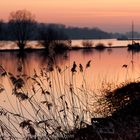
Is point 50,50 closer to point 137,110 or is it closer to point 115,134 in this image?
point 115,134

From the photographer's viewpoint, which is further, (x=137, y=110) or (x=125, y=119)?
A: (x=137, y=110)

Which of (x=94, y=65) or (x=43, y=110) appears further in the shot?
(x=94, y=65)

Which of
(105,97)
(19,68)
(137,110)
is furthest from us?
(105,97)

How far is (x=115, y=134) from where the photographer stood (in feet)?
25.5

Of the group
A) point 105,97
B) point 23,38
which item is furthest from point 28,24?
point 105,97

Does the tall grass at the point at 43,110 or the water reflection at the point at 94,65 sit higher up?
the tall grass at the point at 43,110

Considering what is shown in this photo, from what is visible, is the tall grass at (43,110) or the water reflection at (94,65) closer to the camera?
the tall grass at (43,110)

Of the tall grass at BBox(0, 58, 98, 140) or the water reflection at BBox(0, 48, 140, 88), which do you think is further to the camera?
the water reflection at BBox(0, 48, 140, 88)

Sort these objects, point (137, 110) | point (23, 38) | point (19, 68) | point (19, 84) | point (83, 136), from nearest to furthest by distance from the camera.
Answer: point (19, 84), point (19, 68), point (83, 136), point (137, 110), point (23, 38)

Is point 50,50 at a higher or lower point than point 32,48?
higher

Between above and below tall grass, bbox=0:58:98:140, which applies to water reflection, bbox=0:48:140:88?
below

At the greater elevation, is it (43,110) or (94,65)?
(43,110)

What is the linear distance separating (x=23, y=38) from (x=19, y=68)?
331 feet

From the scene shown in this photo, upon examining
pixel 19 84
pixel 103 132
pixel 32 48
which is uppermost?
pixel 19 84
